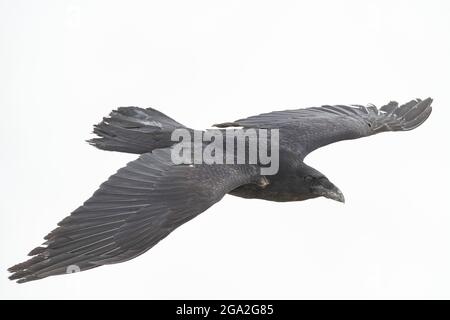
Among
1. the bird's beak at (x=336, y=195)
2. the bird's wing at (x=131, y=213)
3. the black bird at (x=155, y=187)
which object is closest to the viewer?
the bird's wing at (x=131, y=213)

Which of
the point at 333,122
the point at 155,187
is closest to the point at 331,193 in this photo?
the point at 333,122

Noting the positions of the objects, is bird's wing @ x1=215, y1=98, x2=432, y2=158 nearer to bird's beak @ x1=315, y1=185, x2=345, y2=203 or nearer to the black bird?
the black bird

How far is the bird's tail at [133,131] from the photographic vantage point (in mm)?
10651

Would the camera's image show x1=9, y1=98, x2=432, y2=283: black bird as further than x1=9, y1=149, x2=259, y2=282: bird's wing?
Yes

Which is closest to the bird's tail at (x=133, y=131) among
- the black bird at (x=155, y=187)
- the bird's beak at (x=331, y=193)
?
the black bird at (x=155, y=187)

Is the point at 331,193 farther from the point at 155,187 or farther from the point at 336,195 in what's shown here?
the point at 155,187

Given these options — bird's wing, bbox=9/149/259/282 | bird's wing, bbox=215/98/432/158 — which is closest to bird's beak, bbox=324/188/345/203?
bird's wing, bbox=215/98/432/158

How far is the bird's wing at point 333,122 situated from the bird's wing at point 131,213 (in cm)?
180

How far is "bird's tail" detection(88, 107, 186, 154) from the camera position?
10.7 metres

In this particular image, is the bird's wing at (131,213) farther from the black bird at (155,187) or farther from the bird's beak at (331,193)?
the bird's beak at (331,193)

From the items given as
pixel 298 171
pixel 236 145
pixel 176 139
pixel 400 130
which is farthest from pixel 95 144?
pixel 400 130

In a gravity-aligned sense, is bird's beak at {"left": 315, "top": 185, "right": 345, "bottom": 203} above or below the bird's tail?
below

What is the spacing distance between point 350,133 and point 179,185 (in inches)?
133

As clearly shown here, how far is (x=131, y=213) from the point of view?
9023 mm
